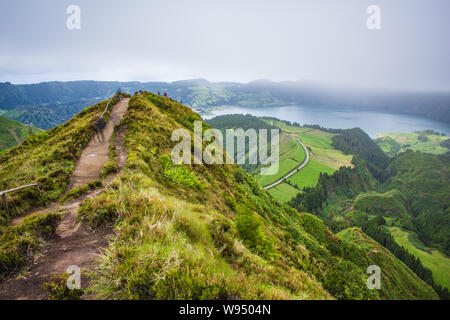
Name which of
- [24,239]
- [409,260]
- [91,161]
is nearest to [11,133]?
[91,161]

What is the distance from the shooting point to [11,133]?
11650cm

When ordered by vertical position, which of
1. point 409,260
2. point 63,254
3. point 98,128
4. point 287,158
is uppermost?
point 98,128

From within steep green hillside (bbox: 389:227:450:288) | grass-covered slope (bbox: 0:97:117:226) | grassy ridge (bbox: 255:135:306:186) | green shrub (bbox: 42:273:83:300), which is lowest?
steep green hillside (bbox: 389:227:450:288)

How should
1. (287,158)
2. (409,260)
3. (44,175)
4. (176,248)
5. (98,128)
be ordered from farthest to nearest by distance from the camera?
(287,158) < (409,260) < (98,128) < (44,175) < (176,248)

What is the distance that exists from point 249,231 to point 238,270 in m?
3.35

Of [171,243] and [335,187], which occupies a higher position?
[171,243]

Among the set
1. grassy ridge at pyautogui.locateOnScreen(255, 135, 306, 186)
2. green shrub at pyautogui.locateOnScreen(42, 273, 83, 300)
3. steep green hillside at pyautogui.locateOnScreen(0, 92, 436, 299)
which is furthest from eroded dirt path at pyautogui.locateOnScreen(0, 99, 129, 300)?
grassy ridge at pyautogui.locateOnScreen(255, 135, 306, 186)

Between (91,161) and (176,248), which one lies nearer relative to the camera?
(176,248)

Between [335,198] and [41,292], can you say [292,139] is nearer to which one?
[335,198]

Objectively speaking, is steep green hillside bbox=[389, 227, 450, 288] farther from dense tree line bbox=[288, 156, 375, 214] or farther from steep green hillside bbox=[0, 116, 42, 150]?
steep green hillside bbox=[0, 116, 42, 150]

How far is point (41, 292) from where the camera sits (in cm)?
379

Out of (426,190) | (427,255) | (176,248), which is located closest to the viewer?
(176,248)

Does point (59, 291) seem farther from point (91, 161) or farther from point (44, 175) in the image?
point (91, 161)

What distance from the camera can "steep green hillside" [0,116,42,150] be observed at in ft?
348
